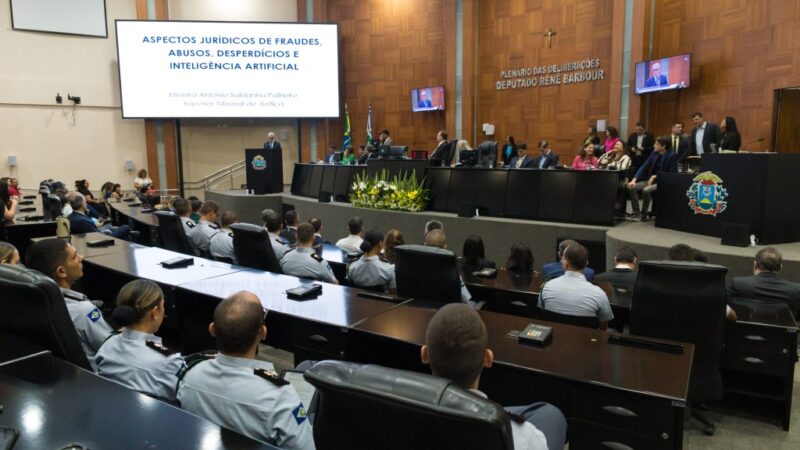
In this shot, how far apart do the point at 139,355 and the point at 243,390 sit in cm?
68

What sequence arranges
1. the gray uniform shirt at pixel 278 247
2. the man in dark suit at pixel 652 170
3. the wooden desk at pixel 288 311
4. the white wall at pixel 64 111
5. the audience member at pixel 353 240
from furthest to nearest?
the white wall at pixel 64 111 < the man in dark suit at pixel 652 170 < the audience member at pixel 353 240 < the gray uniform shirt at pixel 278 247 < the wooden desk at pixel 288 311

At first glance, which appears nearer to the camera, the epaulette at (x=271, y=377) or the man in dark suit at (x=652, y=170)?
the epaulette at (x=271, y=377)

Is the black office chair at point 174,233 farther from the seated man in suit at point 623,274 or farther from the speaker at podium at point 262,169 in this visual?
the speaker at podium at point 262,169

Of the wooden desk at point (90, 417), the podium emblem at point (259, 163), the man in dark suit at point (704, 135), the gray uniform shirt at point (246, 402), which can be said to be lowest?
the gray uniform shirt at point (246, 402)

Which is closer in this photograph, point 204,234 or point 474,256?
point 474,256

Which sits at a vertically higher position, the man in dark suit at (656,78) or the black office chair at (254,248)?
the man in dark suit at (656,78)

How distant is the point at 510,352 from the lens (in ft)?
7.36

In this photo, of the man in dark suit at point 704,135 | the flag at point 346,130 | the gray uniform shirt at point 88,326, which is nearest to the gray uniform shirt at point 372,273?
the gray uniform shirt at point 88,326

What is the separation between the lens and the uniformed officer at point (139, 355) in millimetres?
2055

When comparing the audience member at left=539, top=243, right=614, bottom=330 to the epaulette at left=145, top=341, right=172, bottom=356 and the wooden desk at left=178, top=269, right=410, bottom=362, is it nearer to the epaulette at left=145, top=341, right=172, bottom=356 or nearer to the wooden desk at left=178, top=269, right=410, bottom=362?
the wooden desk at left=178, top=269, right=410, bottom=362

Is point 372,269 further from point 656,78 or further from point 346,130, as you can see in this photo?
point 346,130

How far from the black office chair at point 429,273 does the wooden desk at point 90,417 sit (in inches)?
78.0

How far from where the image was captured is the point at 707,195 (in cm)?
558

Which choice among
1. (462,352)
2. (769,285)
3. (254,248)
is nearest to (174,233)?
(254,248)
